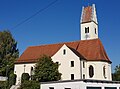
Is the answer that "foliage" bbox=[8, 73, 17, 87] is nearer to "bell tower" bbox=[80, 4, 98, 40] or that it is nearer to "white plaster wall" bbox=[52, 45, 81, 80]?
"white plaster wall" bbox=[52, 45, 81, 80]

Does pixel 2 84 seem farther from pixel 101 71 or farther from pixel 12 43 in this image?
pixel 12 43

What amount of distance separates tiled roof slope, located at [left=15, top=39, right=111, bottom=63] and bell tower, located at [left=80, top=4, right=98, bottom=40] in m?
7.29

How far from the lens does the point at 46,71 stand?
4559cm

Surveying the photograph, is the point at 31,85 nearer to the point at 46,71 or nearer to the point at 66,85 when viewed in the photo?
the point at 46,71

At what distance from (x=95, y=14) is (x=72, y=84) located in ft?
136

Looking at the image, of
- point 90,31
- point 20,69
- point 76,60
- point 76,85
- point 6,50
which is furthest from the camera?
point 6,50

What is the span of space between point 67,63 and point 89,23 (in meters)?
18.9

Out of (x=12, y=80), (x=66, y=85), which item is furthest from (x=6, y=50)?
(x=66, y=85)

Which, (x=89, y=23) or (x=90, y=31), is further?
(x=89, y=23)

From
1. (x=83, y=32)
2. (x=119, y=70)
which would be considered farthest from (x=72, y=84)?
(x=119, y=70)

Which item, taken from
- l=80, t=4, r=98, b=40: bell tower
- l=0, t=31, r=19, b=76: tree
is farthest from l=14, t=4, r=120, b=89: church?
l=0, t=31, r=19, b=76: tree

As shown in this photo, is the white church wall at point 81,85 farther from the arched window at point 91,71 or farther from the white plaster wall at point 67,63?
the arched window at point 91,71

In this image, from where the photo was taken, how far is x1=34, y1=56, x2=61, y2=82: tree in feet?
148

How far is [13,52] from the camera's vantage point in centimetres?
7675
